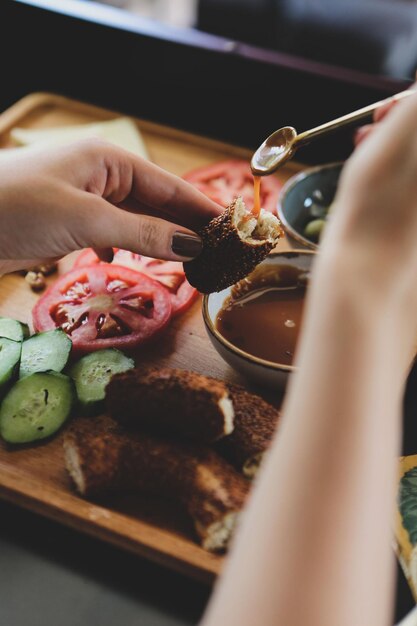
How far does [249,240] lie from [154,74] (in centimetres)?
122

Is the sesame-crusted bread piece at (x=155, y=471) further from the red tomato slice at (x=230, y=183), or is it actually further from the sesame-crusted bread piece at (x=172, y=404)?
the red tomato slice at (x=230, y=183)

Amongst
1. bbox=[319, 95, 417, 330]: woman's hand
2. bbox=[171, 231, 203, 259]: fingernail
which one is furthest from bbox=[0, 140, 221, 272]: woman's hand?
bbox=[319, 95, 417, 330]: woman's hand

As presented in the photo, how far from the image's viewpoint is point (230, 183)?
218 cm

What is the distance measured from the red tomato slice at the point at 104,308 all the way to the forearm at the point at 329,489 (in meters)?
0.97

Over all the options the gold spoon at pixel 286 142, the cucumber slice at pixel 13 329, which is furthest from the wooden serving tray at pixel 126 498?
the gold spoon at pixel 286 142

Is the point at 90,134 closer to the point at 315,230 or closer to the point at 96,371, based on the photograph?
the point at 315,230

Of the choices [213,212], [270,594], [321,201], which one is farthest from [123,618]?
[321,201]

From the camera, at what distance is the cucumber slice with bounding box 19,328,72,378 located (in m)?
1.49

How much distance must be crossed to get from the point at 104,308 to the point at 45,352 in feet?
0.74

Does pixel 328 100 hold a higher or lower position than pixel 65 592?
→ higher

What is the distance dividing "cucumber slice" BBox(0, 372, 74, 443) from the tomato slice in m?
0.43

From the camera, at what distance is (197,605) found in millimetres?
1187

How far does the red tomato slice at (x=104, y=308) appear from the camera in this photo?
5.29 ft

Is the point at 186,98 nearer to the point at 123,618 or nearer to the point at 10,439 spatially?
the point at 10,439
